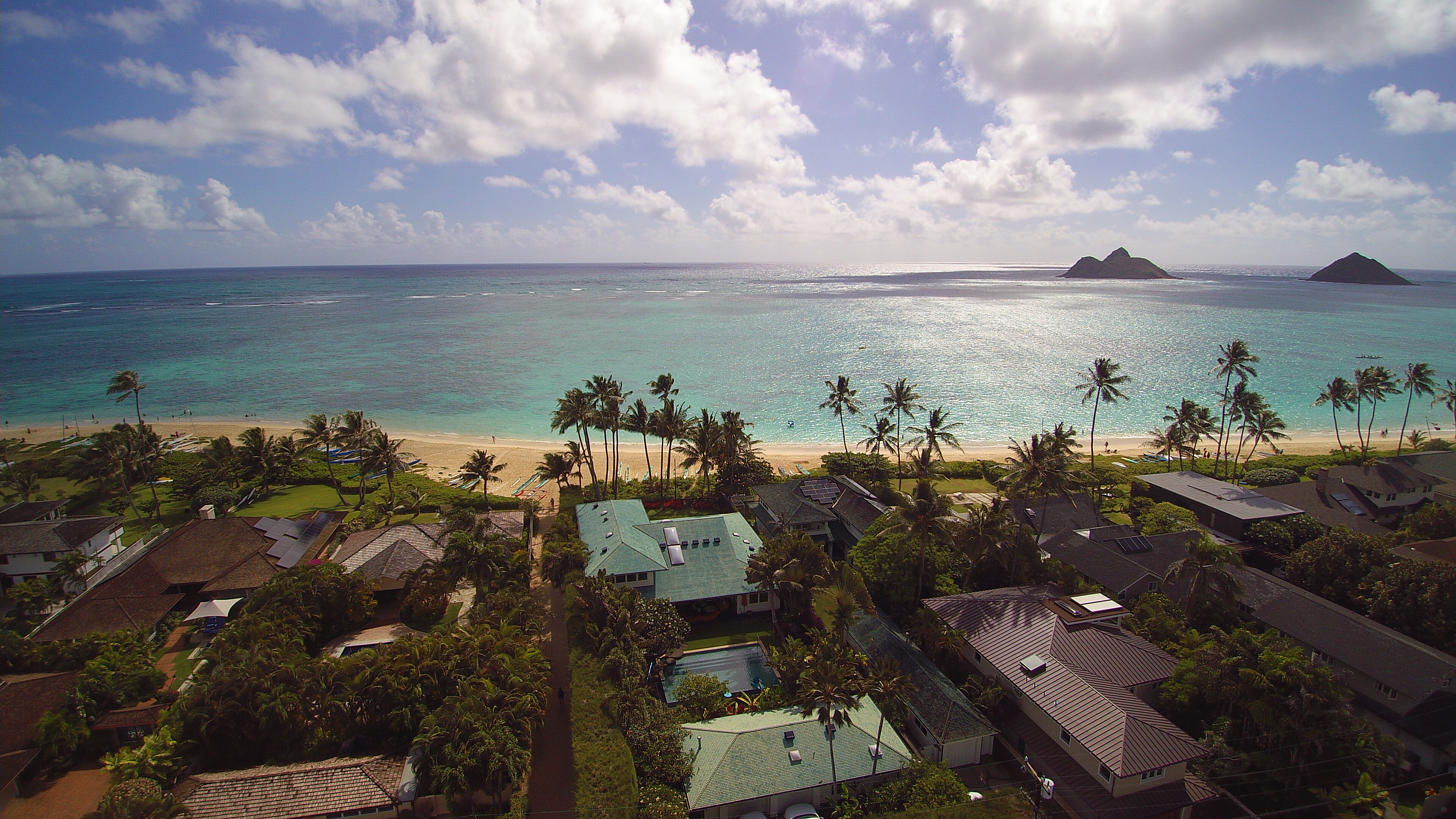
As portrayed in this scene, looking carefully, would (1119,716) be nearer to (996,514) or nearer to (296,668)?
(996,514)

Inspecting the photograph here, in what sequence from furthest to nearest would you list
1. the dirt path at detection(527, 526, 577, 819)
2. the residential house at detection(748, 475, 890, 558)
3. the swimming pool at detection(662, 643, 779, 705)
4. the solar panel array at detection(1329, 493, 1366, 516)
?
the solar panel array at detection(1329, 493, 1366, 516) → the residential house at detection(748, 475, 890, 558) → the swimming pool at detection(662, 643, 779, 705) → the dirt path at detection(527, 526, 577, 819)

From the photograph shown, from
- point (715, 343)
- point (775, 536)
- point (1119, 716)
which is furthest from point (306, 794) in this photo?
point (715, 343)

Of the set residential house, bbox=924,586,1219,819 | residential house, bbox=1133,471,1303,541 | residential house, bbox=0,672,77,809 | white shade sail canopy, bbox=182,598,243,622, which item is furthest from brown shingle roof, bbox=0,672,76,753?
residential house, bbox=1133,471,1303,541

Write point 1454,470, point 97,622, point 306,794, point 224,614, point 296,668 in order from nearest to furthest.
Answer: point 306,794
point 296,668
point 97,622
point 224,614
point 1454,470

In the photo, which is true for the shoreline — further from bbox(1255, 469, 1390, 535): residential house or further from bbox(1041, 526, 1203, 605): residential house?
bbox(1041, 526, 1203, 605): residential house

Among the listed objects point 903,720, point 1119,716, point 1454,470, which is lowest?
point 903,720

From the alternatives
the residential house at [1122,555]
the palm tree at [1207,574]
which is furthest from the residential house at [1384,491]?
the palm tree at [1207,574]
